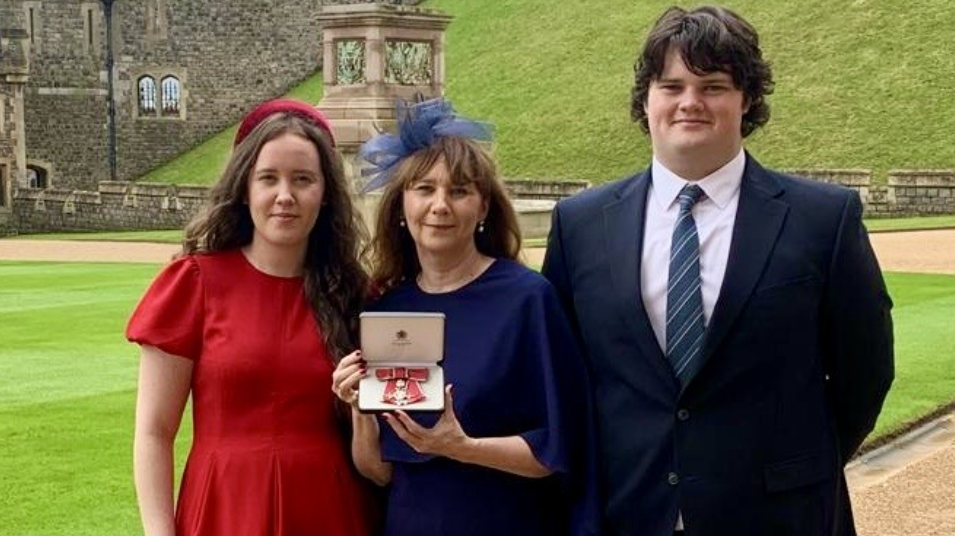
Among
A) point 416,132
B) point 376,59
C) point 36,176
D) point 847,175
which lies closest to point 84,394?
point 416,132

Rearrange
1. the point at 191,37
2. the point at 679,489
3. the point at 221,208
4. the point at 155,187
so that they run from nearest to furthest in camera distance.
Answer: the point at 679,489 → the point at 221,208 → the point at 155,187 → the point at 191,37

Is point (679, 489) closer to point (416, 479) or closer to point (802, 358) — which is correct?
point (802, 358)

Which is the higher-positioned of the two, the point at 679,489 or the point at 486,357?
the point at 486,357

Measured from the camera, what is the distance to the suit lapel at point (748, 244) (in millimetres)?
3561

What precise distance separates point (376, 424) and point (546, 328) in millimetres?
516

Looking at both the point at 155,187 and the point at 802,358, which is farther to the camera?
the point at 155,187

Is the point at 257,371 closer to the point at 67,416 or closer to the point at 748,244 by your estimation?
the point at 748,244

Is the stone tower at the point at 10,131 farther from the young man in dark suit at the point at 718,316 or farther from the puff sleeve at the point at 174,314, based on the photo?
the young man in dark suit at the point at 718,316

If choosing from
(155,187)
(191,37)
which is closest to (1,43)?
(191,37)

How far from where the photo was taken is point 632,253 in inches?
144

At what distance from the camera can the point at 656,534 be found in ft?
11.9

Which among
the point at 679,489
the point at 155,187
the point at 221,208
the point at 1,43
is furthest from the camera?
the point at 1,43

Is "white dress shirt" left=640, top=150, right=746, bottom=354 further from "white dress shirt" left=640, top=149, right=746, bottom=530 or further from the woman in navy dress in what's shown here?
the woman in navy dress

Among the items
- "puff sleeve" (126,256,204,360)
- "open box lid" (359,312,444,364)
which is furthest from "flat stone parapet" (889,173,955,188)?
"open box lid" (359,312,444,364)
